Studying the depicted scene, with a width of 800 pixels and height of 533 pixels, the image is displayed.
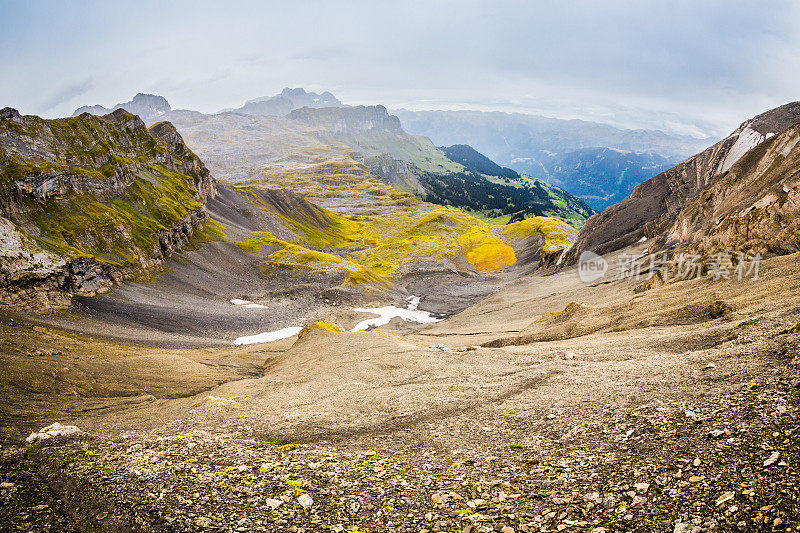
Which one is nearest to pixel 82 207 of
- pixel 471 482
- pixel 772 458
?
pixel 471 482

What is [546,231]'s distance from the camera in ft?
534

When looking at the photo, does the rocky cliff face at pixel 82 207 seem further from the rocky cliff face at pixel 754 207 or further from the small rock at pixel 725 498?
the rocky cliff face at pixel 754 207

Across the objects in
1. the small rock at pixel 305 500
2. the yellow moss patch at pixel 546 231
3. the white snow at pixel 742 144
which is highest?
the white snow at pixel 742 144

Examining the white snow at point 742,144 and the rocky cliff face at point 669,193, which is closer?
the white snow at point 742,144

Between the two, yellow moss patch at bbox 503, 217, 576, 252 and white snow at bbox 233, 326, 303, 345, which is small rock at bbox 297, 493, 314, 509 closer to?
white snow at bbox 233, 326, 303, 345

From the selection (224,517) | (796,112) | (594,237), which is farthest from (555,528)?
(796,112)

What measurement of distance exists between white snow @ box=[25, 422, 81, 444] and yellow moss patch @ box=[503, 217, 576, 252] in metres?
140

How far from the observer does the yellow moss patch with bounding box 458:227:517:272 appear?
14288cm

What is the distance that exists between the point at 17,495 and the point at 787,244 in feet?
181

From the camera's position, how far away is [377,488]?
40.9ft

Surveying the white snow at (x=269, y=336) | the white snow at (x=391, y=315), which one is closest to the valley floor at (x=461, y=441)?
the white snow at (x=269, y=336)

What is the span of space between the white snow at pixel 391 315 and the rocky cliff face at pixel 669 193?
45.7 meters

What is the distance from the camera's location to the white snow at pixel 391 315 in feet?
259

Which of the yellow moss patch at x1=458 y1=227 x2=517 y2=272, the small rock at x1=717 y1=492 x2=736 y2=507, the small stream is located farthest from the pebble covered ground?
the yellow moss patch at x1=458 y1=227 x2=517 y2=272
